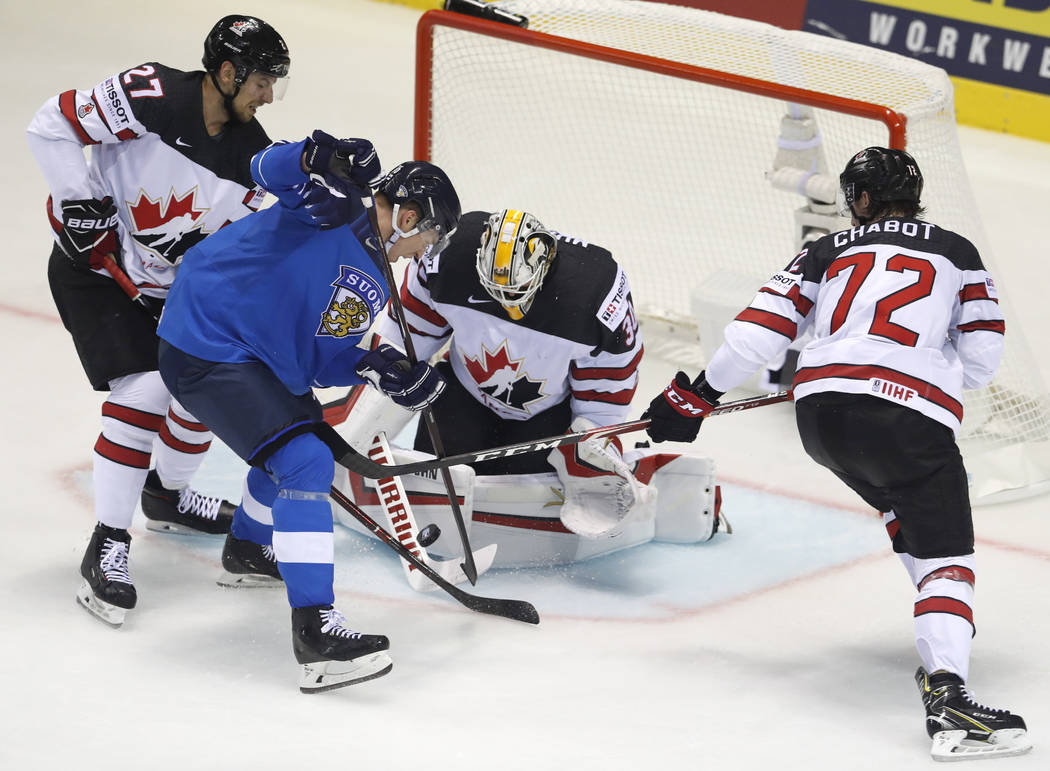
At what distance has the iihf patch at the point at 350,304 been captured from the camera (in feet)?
8.91

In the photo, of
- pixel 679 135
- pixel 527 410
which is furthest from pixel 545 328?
pixel 679 135

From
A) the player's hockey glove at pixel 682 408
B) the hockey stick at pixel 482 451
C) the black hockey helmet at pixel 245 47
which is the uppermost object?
the black hockey helmet at pixel 245 47

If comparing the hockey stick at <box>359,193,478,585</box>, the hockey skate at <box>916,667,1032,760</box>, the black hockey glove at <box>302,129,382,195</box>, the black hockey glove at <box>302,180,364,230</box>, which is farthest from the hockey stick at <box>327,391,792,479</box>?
the hockey skate at <box>916,667,1032,760</box>

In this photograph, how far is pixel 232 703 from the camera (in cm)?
256

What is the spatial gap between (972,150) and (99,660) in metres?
5.23

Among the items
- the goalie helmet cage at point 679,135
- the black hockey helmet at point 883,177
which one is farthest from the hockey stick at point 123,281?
the goalie helmet cage at point 679,135

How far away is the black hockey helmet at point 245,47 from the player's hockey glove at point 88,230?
395 millimetres

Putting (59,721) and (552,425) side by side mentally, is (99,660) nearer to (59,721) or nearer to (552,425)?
(59,721)

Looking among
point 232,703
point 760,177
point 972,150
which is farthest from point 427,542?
point 972,150

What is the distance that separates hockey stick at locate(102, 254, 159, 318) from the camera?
3035mm

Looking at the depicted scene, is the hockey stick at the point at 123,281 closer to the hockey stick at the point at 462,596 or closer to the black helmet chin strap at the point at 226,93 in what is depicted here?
the black helmet chin strap at the point at 226,93

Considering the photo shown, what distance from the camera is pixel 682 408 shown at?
293 centimetres

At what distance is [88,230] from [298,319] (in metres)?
0.59

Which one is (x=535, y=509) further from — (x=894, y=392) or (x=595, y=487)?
(x=894, y=392)
